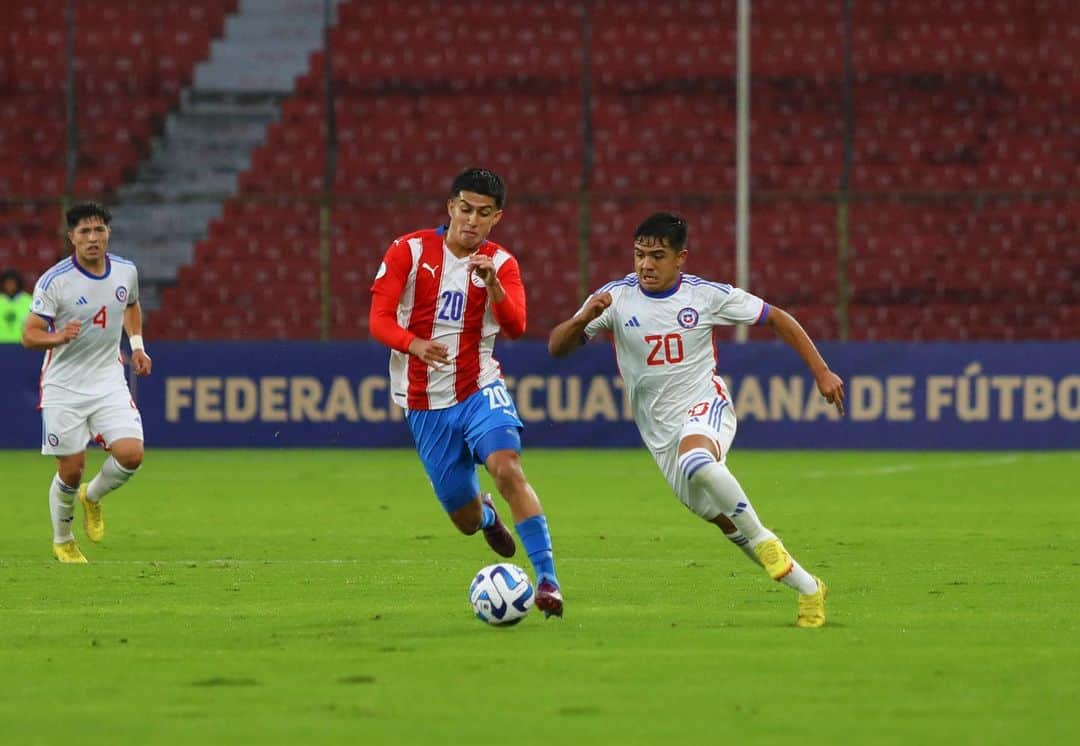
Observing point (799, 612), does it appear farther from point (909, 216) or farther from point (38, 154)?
point (38, 154)


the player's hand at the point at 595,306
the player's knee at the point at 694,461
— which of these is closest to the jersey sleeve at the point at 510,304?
the player's hand at the point at 595,306

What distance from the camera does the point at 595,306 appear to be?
8555 millimetres

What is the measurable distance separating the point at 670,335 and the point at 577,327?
50 cm

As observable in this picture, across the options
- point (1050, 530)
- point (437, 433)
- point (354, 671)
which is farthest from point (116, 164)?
point (354, 671)

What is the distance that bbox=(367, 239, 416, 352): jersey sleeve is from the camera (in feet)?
28.6

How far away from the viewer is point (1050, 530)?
12.9 m

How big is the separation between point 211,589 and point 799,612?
3.05m

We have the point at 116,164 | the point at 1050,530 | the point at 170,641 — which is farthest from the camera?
the point at 116,164

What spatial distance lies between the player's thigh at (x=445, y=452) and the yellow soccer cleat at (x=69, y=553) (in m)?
2.61

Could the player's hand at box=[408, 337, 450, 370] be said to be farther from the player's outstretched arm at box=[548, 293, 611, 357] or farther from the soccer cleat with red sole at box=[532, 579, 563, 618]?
the soccer cleat with red sole at box=[532, 579, 563, 618]

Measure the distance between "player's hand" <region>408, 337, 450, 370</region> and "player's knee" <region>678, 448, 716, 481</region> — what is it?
1.08 meters

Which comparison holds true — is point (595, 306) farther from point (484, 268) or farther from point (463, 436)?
point (463, 436)

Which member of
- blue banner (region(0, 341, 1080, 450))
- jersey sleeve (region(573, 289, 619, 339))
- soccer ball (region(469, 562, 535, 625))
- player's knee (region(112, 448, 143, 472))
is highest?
jersey sleeve (region(573, 289, 619, 339))

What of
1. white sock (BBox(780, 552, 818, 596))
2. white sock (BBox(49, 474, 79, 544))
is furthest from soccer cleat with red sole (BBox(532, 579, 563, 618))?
white sock (BBox(49, 474, 79, 544))
